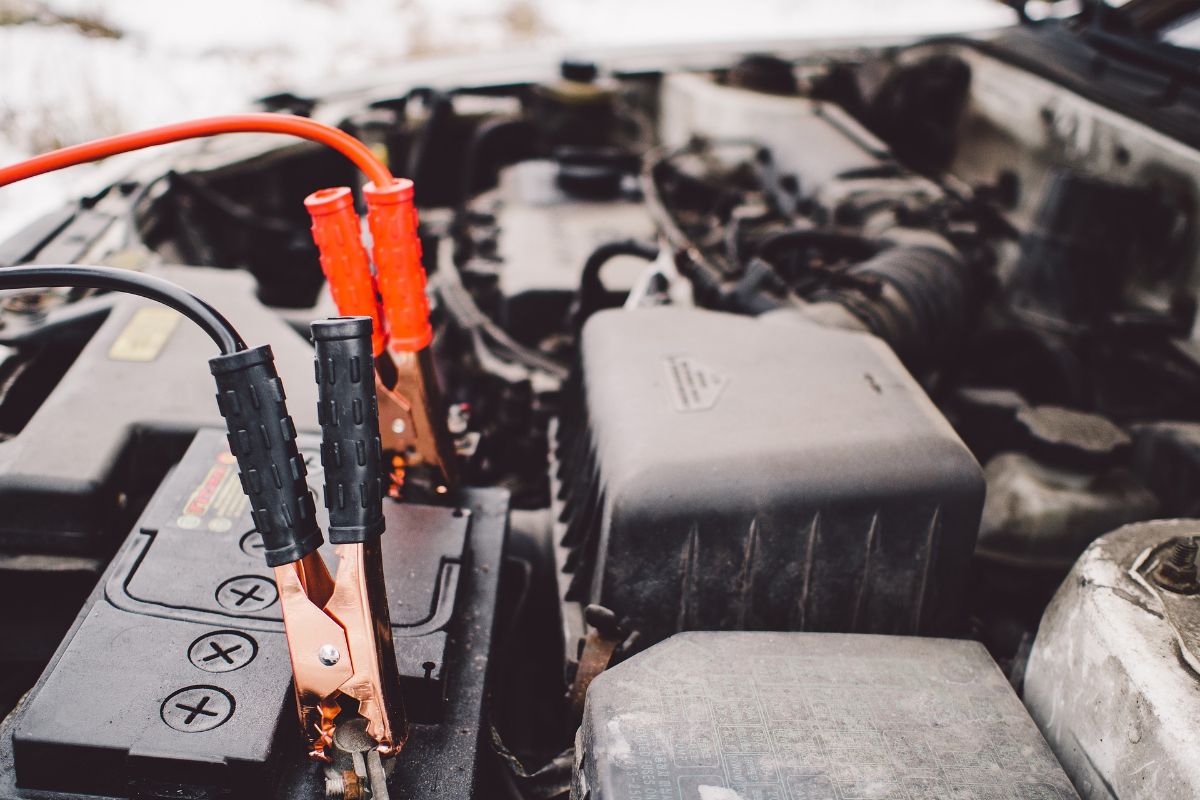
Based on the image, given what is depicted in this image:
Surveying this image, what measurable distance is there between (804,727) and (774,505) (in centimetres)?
24

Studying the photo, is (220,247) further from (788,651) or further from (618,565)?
(788,651)

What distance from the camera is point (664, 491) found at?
90 centimetres

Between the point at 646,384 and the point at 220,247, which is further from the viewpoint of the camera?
the point at 220,247

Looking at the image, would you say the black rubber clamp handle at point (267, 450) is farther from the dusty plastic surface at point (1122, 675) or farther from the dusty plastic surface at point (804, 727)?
the dusty plastic surface at point (1122, 675)

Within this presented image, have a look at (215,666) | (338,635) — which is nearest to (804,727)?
(338,635)

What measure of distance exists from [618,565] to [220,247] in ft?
4.53

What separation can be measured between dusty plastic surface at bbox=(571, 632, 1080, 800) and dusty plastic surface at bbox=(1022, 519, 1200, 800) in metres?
0.04

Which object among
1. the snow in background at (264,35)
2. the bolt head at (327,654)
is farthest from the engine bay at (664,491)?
the snow in background at (264,35)

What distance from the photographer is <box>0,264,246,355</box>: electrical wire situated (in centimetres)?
64

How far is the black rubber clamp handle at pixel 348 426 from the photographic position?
25.7 inches

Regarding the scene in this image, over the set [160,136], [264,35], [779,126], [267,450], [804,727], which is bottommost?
[264,35]

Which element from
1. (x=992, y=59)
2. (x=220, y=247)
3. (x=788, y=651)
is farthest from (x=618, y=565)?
(x=992, y=59)

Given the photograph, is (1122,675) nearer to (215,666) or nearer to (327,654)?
(327,654)

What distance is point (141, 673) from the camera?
30.1 inches
